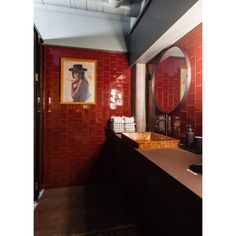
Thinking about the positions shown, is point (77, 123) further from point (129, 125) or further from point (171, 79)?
point (171, 79)

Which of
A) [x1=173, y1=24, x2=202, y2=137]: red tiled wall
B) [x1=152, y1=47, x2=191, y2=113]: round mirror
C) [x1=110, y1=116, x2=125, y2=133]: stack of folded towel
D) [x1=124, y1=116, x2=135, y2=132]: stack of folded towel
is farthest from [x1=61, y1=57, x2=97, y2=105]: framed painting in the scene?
[x1=173, y1=24, x2=202, y2=137]: red tiled wall

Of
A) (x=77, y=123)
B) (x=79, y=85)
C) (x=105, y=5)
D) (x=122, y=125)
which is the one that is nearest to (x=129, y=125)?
(x=122, y=125)

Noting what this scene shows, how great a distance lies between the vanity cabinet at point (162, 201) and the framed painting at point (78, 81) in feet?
4.35

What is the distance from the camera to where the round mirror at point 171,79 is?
5.40 ft

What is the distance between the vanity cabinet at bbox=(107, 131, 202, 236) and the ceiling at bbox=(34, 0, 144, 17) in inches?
72.1

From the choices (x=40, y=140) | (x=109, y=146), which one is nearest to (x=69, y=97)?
(x=40, y=140)

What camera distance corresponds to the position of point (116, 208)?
2.05 meters

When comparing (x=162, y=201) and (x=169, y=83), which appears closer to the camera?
(x=162, y=201)

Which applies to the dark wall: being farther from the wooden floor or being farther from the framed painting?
the wooden floor

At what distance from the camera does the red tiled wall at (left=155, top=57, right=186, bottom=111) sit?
5.83 feet

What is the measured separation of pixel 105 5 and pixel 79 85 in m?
1.15

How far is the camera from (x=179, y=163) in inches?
42.9

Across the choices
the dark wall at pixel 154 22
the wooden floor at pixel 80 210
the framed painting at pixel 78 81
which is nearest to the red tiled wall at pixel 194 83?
the dark wall at pixel 154 22

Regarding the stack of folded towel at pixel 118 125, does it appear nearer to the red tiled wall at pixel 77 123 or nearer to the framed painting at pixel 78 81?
the red tiled wall at pixel 77 123
